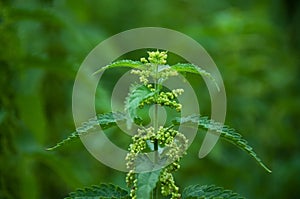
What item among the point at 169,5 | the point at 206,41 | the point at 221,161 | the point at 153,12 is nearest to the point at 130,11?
the point at 153,12

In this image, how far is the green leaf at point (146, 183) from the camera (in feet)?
Result: 3.46

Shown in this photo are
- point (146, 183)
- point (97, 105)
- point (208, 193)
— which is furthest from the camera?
point (97, 105)

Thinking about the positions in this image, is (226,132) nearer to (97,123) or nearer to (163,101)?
(163,101)

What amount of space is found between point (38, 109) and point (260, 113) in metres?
1.65

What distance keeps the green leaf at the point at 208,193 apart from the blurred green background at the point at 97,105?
0.95 m

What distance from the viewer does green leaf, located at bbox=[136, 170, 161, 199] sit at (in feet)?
3.46

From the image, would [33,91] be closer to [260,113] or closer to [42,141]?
[42,141]

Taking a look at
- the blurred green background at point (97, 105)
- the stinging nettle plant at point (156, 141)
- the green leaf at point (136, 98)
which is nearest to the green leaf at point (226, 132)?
the stinging nettle plant at point (156, 141)

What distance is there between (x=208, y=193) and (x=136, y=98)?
24cm

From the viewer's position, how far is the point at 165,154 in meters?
1.21

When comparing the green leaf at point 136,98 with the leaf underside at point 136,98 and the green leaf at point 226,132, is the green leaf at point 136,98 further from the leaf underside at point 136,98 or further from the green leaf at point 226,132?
the green leaf at point 226,132

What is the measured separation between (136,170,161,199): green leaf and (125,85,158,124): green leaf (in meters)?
0.10

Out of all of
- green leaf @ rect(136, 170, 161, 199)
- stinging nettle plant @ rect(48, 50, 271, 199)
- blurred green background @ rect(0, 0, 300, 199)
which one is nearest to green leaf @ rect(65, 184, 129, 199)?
stinging nettle plant @ rect(48, 50, 271, 199)

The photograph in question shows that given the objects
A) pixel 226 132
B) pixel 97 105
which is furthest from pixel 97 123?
pixel 97 105
